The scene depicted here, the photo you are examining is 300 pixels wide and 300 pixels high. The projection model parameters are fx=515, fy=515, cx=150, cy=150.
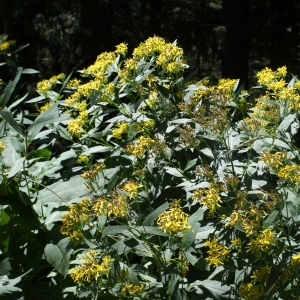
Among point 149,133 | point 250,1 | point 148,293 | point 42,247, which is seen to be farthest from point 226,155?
point 250,1

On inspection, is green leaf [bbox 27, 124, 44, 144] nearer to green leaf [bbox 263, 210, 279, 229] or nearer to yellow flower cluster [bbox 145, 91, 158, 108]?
yellow flower cluster [bbox 145, 91, 158, 108]

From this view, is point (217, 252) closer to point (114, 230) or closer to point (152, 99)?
point (114, 230)

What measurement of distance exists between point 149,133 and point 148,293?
2.86 ft

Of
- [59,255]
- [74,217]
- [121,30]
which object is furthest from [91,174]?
[121,30]

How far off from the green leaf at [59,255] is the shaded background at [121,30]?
268 inches

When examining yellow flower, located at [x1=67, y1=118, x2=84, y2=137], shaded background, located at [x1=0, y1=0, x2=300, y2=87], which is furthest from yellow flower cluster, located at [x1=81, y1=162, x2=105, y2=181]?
shaded background, located at [x1=0, y1=0, x2=300, y2=87]

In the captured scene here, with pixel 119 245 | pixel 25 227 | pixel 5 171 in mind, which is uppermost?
pixel 5 171

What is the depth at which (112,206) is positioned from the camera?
200 cm

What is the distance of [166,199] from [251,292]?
2.39 ft

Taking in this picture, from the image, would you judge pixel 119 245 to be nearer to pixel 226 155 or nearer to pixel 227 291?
pixel 227 291

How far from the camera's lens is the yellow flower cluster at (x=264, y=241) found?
1.88 metres

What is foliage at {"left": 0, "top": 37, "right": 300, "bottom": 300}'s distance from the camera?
6.57 feet

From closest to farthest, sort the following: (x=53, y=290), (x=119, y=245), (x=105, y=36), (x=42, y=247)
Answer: (x=119, y=245)
(x=42, y=247)
(x=53, y=290)
(x=105, y=36)

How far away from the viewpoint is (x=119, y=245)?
6.88ft
